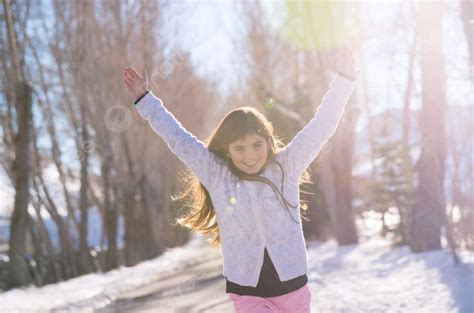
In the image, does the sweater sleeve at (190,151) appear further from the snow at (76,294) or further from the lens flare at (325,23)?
the lens flare at (325,23)

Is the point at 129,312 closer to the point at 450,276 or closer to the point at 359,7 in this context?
the point at 450,276

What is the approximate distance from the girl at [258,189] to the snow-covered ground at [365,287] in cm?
338

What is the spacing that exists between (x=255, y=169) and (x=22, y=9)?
13791 millimetres

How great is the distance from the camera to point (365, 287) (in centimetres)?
875

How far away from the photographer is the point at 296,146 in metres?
3.37

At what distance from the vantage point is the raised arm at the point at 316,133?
3369 mm

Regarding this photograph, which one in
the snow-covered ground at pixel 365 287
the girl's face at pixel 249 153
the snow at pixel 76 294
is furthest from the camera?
the snow at pixel 76 294

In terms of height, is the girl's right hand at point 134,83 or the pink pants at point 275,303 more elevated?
the girl's right hand at point 134,83

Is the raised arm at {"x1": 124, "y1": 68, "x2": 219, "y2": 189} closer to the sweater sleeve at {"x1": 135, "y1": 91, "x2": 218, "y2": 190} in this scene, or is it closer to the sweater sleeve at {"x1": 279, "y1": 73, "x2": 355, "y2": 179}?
the sweater sleeve at {"x1": 135, "y1": 91, "x2": 218, "y2": 190}

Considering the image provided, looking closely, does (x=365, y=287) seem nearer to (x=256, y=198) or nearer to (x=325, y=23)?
(x=256, y=198)

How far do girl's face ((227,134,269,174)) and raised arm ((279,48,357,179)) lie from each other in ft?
0.40

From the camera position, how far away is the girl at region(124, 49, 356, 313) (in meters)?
3.22

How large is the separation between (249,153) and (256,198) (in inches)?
9.0

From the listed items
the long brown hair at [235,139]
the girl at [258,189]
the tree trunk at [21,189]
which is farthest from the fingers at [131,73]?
the tree trunk at [21,189]
